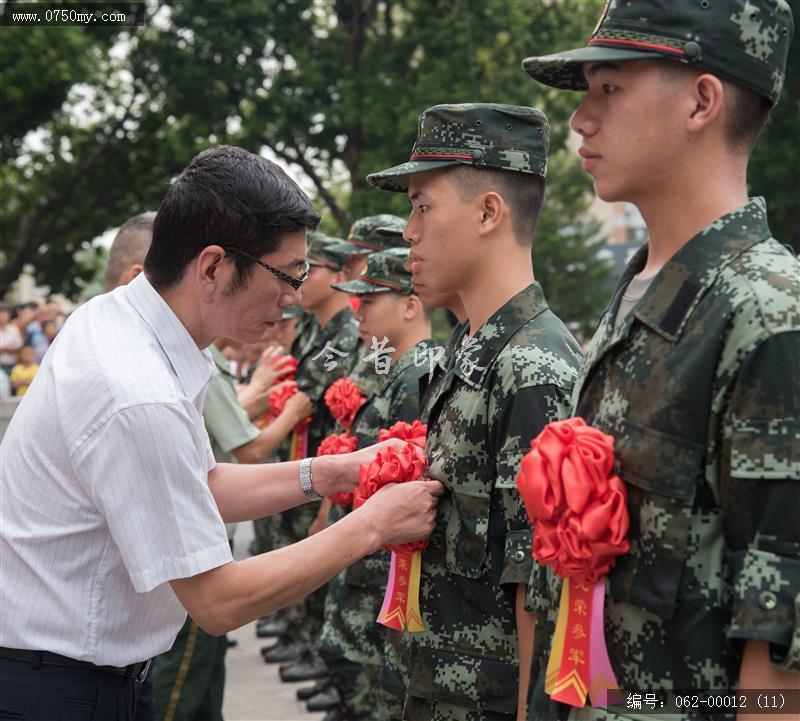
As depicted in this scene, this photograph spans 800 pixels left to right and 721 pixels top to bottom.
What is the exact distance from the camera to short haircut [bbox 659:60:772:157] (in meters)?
1.93

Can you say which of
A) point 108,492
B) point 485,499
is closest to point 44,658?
point 108,492

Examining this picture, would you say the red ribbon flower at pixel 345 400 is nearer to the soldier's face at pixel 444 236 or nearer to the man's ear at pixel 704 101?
the soldier's face at pixel 444 236

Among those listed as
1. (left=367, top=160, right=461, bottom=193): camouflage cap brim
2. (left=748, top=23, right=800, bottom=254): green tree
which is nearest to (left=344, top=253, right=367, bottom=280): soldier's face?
(left=367, top=160, right=461, bottom=193): camouflage cap brim

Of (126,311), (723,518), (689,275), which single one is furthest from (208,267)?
(723,518)

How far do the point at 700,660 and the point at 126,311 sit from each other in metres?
1.76

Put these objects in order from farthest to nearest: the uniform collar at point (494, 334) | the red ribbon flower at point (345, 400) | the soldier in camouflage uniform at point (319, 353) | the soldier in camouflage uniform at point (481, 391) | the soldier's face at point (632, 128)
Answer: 1. the soldier in camouflage uniform at point (319, 353)
2. the red ribbon flower at point (345, 400)
3. the uniform collar at point (494, 334)
4. the soldier in camouflage uniform at point (481, 391)
5. the soldier's face at point (632, 128)

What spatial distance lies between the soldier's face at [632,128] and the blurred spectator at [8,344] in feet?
45.7

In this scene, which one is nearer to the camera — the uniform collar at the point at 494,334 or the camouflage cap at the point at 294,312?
the uniform collar at the point at 494,334

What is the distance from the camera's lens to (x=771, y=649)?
1704 mm

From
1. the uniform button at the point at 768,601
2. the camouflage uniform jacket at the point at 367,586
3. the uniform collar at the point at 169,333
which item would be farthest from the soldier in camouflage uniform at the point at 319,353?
the uniform button at the point at 768,601

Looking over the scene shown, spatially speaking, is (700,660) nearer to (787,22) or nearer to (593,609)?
(593,609)

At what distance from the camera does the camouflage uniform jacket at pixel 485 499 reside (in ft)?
8.82

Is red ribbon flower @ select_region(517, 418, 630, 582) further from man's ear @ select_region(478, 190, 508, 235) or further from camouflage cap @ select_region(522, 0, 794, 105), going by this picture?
man's ear @ select_region(478, 190, 508, 235)

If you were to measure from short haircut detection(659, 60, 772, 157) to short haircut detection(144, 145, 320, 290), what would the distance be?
1.26 meters
